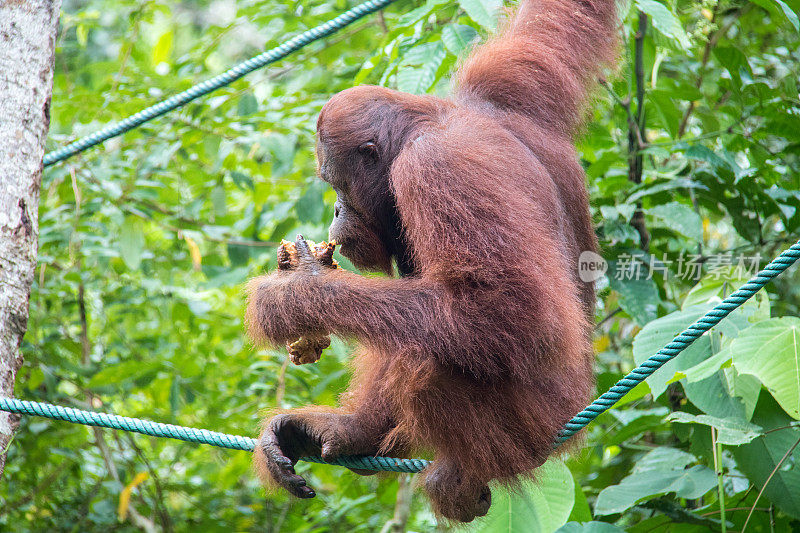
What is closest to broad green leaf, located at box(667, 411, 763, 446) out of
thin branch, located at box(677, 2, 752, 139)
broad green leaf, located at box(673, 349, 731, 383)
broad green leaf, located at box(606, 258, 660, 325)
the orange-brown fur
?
broad green leaf, located at box(673, 349, 731, 383)

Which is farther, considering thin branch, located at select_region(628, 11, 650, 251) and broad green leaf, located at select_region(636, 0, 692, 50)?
thin branch, located at select_region(628, 11, 650, 251)

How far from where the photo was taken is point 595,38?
302 centimetres

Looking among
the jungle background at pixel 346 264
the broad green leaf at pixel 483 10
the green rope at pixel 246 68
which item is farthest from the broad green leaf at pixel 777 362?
the green rope at pixel 246 68

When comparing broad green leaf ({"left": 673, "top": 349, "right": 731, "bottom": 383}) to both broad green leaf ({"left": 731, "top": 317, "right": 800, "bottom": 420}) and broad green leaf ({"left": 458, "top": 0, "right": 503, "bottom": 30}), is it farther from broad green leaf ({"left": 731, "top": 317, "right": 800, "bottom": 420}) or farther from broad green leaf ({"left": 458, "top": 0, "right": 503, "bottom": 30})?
broad green leaf ({"left": 458, "top": 0, "right": 503, "bottom": 30})

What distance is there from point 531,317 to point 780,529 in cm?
145

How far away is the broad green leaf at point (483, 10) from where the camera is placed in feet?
8.82

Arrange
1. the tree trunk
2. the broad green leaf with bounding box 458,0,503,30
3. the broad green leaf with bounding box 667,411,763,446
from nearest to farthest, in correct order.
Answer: the broad green leaf with bounding box 667,411,763,446, the tree trunk, the broad green leaf with bounding box 458,0,503,30

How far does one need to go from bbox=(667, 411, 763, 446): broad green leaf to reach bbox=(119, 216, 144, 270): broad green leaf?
277 cm

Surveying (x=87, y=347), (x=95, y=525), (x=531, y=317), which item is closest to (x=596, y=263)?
(x=531, y=317)

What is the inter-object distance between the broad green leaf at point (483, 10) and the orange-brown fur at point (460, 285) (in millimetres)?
162

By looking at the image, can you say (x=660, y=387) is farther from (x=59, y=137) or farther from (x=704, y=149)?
(x=59, y=137)

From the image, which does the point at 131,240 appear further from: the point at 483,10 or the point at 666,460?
the point at 666,460

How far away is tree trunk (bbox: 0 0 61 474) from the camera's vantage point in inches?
93.4

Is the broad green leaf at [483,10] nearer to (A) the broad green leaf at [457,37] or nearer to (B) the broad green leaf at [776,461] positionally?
(A) the broad green leaf at [457,37]
